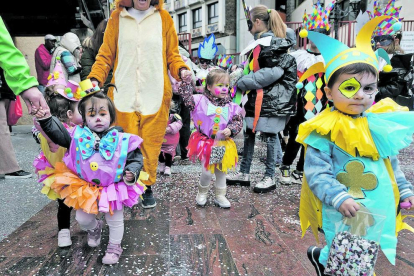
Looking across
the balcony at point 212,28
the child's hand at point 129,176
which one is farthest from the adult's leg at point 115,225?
the balcony at point 212,28

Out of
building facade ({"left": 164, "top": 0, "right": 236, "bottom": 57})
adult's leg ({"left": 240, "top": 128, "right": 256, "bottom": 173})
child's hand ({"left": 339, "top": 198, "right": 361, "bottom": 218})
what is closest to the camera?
child's hand ({"left": 339, "top": 198, "right": 361, "bottom": 218})

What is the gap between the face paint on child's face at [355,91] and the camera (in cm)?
164

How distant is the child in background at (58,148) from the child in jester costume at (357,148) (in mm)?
1595

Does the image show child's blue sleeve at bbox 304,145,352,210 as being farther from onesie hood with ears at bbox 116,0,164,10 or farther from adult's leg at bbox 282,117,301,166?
adult's leg at bbox 282,117,301,166

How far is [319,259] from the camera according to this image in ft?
5.67

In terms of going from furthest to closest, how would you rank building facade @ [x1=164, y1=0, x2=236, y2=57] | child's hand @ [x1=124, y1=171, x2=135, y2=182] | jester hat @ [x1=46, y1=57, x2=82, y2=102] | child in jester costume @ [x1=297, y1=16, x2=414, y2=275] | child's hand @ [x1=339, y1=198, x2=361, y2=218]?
1. building facade @ [x1=164, y1=0, x2=236, y2=57]
2. jester hat @ [x1=46, y1=57, x2=82, y2=102]
3. child's hand @ [x1=124, y1=171, x2=135, y2=182]
4. child in jester costume @ [x1=297, y1=16, x2=414, y2=275]
5. child's hand @ [x1=339, y1=198, x2=361, y2=218]

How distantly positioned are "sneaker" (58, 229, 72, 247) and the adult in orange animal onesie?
0.89 m

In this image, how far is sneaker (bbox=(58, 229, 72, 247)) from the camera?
2381mm

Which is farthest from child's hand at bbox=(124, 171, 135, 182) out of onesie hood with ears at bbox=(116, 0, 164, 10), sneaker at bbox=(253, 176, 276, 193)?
sneaker at bbox=(253, 176, 276, 193)

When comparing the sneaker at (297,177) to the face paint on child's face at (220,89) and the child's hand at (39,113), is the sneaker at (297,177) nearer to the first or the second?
the face paint on child's face at (220,89)

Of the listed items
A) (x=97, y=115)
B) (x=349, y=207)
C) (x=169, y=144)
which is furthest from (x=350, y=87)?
(x=169, y=144)

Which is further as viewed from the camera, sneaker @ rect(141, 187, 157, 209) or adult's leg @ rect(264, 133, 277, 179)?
adult's leg @ rect(264, 133, 277, 179)

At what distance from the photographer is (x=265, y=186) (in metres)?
3.75

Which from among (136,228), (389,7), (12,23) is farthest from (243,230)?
(12,23)
